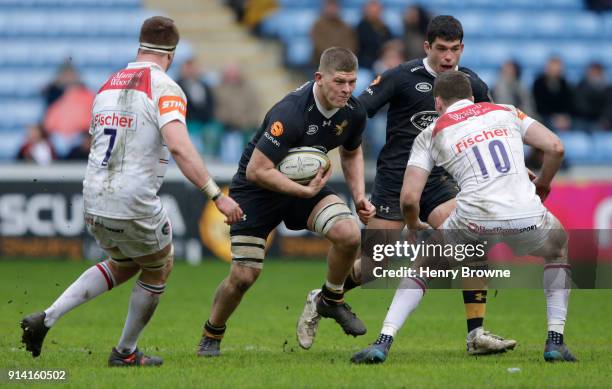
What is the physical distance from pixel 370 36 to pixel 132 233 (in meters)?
12.6

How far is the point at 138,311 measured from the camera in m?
8.16

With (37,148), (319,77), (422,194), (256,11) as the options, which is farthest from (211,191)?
(256,11)

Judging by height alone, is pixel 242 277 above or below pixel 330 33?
below

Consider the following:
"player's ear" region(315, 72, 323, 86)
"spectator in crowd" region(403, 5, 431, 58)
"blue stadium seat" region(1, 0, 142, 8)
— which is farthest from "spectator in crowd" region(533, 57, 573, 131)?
"player's ear" region(315, 72, 323, 86)

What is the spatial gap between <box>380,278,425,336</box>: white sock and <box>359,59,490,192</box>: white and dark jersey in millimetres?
1626

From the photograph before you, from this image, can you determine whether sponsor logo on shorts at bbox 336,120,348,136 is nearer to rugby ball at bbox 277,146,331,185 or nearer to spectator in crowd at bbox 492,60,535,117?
rugby ball at bbox 277,146,331,185

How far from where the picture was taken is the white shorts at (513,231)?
26.5 feet

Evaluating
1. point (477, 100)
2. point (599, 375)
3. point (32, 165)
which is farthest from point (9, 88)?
point (599, 375)

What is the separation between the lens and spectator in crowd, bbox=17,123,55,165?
59.3 ft

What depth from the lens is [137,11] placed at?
2273 cm

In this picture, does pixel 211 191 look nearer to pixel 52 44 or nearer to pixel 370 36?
pixel 370 36

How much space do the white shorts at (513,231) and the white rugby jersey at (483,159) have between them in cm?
5

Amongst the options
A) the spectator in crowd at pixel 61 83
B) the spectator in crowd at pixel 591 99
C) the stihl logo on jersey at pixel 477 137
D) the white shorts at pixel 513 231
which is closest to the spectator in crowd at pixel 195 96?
the spectator in crowd at pixel 61 83

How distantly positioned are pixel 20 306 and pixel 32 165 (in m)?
5.09
